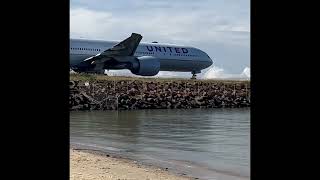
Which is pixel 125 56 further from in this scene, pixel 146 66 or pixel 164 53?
pixel 164 53

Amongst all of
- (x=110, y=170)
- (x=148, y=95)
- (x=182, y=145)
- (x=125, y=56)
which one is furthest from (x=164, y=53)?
(x=110, y=170)

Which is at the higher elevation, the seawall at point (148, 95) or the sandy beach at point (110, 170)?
the seawall at point (148, 95)

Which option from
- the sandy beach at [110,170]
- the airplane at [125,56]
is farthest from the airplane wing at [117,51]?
the sandy beach at [110,170]

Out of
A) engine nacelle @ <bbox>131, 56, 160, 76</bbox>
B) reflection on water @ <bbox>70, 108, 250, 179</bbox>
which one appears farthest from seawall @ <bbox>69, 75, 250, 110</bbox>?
reflection on water @ <bbox>70, 108, 250, 179</bbox>

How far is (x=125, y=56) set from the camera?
46719 mm

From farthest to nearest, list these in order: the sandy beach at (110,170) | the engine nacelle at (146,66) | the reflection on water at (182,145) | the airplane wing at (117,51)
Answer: the airplane wing at (117,51) < the engine nacelle at (146,66) < the reflection on water at (182,145) < the sandy beach at (110,170)

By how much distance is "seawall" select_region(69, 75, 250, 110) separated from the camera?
3256 centimetres

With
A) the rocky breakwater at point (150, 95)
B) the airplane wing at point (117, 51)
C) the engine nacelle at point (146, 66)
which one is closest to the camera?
the rocky breakwater at point (150, 95)

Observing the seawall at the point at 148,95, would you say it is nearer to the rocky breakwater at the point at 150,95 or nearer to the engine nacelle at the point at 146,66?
the rocky breakwater at the point at 150,95

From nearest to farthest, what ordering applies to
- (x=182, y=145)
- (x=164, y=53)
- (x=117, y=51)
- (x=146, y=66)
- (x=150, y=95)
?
(x=182, y=145) < (x=150, y=95) < (x=146, y=66) < (x=117, y=51) < (x=164, y=53)

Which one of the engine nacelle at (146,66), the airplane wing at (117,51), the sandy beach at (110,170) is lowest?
the sandy beach at (110,170)

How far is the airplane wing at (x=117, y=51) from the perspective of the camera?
149ft

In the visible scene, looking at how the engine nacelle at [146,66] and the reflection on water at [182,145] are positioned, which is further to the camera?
the engine nacelle at [146,66]

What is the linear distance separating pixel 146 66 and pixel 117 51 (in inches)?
117
